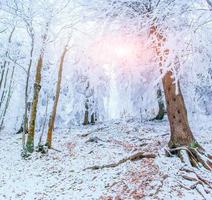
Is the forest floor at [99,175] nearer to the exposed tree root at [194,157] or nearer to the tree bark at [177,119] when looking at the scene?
the exposed tree root at [194,157]

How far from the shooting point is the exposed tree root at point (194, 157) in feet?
26.1

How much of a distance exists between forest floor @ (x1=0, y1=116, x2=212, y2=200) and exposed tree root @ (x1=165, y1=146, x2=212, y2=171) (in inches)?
10.9

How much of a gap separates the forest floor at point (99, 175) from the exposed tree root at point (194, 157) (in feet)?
0.91

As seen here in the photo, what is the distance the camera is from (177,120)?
899cm

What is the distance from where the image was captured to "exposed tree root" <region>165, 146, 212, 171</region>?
26.1 feet

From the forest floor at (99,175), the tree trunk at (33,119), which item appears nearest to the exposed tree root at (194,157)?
the forest floor at (99,175)

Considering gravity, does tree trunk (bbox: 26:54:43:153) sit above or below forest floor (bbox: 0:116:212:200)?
above

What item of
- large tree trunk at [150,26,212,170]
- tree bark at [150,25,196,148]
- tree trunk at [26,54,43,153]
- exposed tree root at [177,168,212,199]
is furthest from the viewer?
tree trunk at [26,54,43,153]

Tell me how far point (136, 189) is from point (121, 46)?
4847mm

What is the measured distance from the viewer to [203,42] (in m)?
5.27

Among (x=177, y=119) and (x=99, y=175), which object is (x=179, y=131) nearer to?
(x=177, y=119)

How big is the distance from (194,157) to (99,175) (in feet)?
10.4

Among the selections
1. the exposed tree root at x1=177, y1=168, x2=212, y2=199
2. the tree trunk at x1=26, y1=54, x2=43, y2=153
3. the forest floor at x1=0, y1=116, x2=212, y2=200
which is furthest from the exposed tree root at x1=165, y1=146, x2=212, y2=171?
the tree trunk at x1=26, y1=54, x2=43, y2=153

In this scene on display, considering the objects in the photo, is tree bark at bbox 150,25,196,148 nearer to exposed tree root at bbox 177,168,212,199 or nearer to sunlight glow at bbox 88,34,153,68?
sunlight glow at bbox 88,34,153,68
